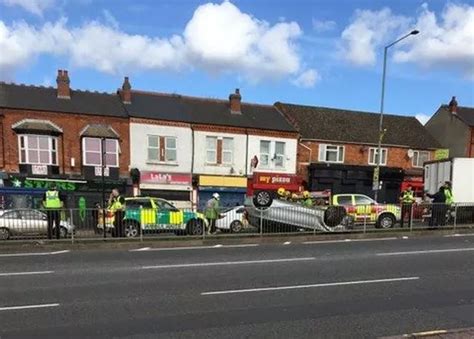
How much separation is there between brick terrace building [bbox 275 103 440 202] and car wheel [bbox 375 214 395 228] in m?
15.3

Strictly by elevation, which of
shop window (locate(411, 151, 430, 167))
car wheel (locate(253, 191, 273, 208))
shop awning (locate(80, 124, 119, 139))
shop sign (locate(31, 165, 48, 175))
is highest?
shop awning (locate(80, 124, 119, 139))

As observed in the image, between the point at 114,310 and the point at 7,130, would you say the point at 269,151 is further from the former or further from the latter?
the point at 114,310

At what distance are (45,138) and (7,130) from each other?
2064 millimetres

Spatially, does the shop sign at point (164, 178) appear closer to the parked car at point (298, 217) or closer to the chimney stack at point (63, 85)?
the chimney stack at point (63, 85)

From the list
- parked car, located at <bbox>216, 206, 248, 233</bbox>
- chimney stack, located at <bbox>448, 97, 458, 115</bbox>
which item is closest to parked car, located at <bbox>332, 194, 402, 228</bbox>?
parked car, located at <bbox>216, 206, 248, 233</bbox>

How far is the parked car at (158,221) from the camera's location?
587 inches

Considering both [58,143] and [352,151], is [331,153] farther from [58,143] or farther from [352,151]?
[58,143]

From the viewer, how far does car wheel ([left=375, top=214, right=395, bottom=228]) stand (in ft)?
62.2

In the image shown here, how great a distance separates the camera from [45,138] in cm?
2797

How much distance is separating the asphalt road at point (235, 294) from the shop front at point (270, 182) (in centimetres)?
2002

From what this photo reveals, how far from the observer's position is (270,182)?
33031 mm

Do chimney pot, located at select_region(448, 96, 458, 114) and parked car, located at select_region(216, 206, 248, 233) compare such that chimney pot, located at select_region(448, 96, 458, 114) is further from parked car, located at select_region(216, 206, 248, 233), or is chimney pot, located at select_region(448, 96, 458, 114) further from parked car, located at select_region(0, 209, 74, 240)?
parked car, located at select_region(0, 209, 74, 240)

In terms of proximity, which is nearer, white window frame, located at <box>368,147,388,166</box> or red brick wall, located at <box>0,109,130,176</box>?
red brick wall, located at <box>0,109,130,176</box>

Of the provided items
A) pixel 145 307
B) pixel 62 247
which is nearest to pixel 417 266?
pixel 145 307
